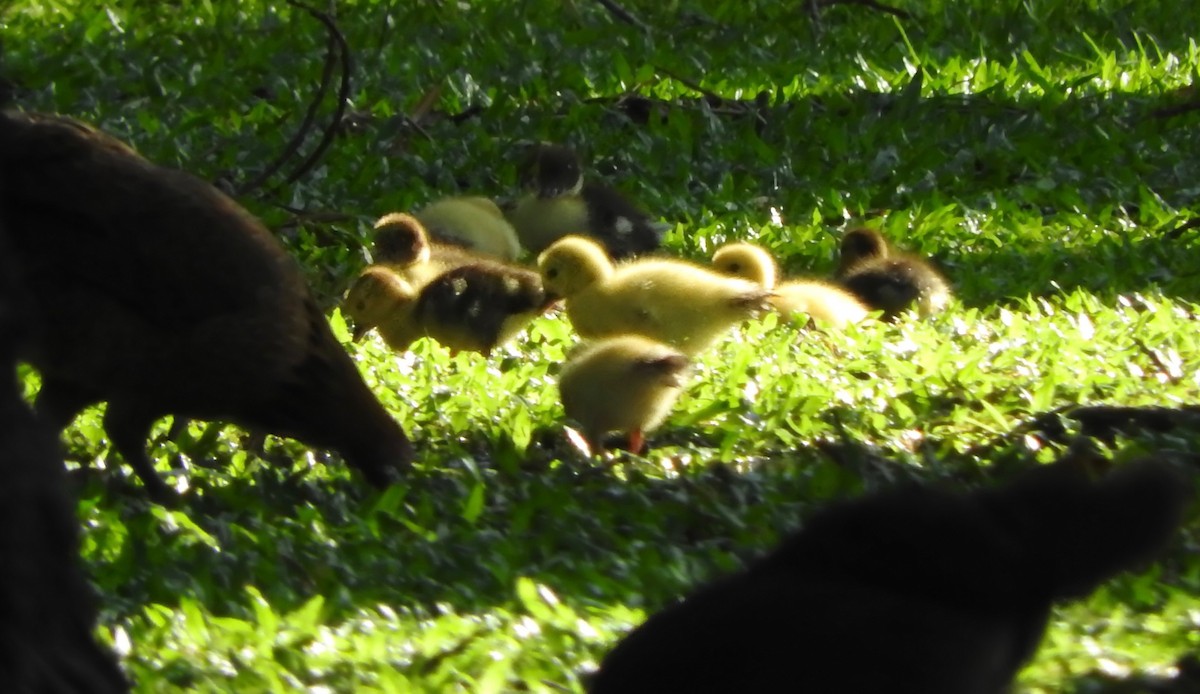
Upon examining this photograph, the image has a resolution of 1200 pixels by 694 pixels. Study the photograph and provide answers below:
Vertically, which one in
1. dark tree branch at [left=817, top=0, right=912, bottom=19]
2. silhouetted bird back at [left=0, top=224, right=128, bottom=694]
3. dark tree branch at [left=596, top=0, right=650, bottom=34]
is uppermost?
dark tree branch at [left=817, top=0, right=912, bottom=19]

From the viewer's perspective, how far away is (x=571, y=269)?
25.1 ft

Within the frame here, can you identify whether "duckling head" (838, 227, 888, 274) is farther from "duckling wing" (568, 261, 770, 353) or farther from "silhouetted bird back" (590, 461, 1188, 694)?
"silhouetted bird back" (590, 461, 1188, 694)

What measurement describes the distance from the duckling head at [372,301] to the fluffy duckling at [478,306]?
93 mm

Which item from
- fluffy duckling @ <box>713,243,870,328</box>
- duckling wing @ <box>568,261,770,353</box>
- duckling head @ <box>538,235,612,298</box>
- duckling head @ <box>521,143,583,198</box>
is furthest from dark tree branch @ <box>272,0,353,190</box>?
fluffy duckling @ <box>713,243,870,328</box>

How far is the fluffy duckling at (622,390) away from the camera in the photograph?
20.4ft

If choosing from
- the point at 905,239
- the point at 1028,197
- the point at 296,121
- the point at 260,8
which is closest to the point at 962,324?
the point at 905,239

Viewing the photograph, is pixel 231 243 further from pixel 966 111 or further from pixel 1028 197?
pixel 966 111

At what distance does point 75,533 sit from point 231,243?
2751mm

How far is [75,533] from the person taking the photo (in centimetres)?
314

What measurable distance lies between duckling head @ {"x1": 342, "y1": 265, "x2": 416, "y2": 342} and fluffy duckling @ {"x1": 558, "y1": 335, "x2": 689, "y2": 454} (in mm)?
1448

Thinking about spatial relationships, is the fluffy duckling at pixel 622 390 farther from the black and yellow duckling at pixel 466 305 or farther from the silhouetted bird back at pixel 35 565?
the silhouetted bird back at pixel 35 565

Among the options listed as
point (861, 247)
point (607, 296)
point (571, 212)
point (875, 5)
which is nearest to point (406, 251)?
point (607, 296)

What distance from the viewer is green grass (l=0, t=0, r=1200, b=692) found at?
4.59 m

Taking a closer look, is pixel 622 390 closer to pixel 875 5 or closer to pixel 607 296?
pixel 607 296
